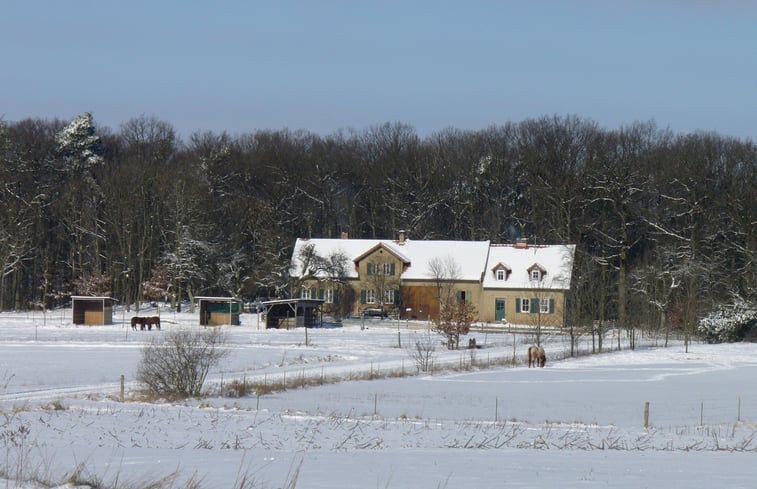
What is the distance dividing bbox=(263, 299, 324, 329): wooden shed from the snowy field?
1273 cm

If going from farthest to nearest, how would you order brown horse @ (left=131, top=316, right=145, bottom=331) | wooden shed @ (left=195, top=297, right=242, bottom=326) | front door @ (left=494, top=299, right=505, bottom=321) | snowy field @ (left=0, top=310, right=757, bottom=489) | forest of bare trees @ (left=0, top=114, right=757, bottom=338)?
front door @ (left=494, top=299, right=505, bottom=321) < forest of bare trees @ (left=0, top=114, right=757, bottom=338) < wooden shed @ (left=195, top=297, right=242, bottom=326) < brown horse @ (left=131, top=316, right=145, bottom=331) < snowy field @ (left=0, top=310, right=757, bottom=489)

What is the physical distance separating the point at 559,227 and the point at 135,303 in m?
34.5

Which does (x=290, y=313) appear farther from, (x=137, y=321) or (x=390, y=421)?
(x=390, y=421)

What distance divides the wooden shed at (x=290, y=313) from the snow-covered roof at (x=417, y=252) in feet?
28.2

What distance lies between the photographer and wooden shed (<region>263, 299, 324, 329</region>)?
6731 cm

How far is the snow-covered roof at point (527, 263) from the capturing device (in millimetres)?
Answer: 76438

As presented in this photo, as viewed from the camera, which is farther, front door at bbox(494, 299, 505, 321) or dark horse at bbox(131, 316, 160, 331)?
front door at bbox(494, 299, 505, 321)

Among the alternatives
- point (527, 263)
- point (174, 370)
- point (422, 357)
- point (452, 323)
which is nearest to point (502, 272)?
point (527, 263)

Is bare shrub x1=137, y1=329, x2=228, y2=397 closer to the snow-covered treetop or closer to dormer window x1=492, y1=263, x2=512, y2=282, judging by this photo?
dormer window x1=492, y1=263, x2=512, y2=282

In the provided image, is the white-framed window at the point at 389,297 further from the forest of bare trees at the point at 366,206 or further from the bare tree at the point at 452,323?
the bare tree at the point at 452,323

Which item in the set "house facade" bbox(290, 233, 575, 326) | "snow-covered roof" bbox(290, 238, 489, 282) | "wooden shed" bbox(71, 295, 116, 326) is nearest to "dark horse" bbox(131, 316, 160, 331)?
"wooden shed" bbox(71, 295, 116, 326)

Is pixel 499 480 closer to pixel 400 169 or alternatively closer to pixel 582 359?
pixel 582 359

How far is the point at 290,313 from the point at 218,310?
4.99 m

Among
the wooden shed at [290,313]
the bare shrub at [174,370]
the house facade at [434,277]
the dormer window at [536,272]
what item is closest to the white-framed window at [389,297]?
the house facade at [434,277]
